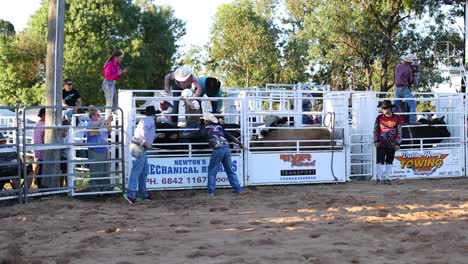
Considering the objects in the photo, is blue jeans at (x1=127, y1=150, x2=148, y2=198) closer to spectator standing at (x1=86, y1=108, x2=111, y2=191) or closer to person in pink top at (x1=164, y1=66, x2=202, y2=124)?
spectator standing at (x1=86, y1=108, x2=111, y2=191)

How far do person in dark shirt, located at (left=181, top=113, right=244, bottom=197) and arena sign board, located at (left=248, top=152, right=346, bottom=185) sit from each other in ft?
3.41

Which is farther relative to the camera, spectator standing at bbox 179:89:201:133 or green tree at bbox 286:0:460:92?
green tree at bbox 286:0:460:92

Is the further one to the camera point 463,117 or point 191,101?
point 463,117

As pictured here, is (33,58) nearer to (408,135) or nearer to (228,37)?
(228,37)

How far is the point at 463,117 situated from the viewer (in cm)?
1462

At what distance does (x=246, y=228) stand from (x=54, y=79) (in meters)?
5.22

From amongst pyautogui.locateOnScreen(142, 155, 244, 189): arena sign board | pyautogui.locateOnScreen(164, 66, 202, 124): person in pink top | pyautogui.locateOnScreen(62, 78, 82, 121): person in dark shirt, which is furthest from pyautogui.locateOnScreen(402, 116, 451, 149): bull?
pyautogui.locateOnScreen(62, 78, 82, 121): person in dark shirt

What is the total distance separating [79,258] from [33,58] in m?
36.0

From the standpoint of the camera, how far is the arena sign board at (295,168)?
12789 mm

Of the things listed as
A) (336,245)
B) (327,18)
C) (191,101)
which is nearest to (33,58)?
(327,18)

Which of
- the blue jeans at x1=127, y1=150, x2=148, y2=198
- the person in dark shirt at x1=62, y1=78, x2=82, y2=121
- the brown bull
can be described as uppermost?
the person in dark shirt at x1=62, y1=78, x2=82, y2=121

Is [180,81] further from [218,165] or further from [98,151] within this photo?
[98,151]

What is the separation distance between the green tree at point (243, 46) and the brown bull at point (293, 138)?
2886 cm

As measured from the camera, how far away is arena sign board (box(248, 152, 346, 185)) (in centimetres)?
1279
